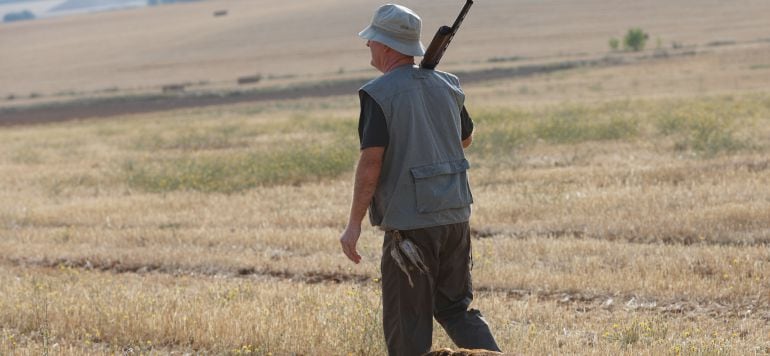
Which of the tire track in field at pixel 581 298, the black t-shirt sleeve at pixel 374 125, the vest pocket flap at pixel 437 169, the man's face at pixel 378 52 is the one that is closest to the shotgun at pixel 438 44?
the man's face at pixel 378 52

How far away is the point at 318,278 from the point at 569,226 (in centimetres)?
299

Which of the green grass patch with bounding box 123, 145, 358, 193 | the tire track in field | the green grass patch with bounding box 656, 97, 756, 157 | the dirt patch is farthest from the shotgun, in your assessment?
the dirt patch

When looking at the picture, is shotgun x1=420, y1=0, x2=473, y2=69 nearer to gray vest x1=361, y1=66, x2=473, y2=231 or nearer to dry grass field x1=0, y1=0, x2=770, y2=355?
gray vest x1=361, y1=66, x2=473, y2=231

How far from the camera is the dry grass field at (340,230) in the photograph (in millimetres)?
6656

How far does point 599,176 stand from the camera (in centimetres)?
1412

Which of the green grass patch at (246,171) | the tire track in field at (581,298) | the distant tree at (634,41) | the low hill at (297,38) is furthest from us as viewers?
the low hill at (297,38)

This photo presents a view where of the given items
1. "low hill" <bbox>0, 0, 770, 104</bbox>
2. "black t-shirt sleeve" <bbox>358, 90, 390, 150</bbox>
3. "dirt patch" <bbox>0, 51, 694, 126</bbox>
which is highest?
"black t-shirt sleeve" <bbox>358, 90, 390, 150</bbox>

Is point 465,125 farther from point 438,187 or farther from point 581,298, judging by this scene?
point 581,298

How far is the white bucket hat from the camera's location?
4711mm

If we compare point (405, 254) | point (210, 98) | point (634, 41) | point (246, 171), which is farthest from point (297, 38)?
point (405, 254)

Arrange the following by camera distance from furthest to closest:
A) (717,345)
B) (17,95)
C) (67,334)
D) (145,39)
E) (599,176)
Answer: (145,39)
(17,95)
(599,176)
(67,334)
(717,345)

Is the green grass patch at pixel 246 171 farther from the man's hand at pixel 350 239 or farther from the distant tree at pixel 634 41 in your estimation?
the distant tree at pixel 634 41

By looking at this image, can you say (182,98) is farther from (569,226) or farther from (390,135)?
(390,135)

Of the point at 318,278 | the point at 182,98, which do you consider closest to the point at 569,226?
the point at 318,278
